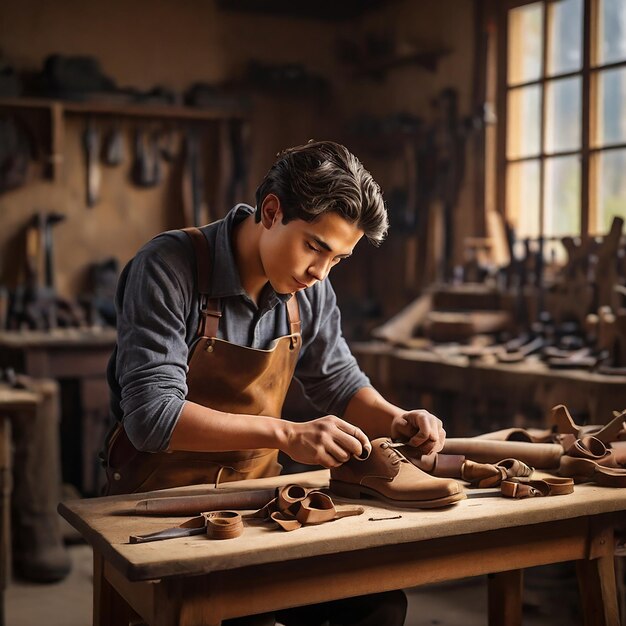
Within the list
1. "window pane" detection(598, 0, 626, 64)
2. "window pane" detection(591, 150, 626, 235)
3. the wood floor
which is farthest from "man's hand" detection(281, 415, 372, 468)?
"window pane" detection(598, 0, 626, 64)

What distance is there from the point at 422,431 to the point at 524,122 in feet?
13.7

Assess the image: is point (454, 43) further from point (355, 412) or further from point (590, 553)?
point (590, 553)

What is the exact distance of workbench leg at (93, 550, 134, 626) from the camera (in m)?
2.46

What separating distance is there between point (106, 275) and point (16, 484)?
237 cm

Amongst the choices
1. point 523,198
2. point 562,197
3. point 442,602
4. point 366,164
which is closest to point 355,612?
point 442,602

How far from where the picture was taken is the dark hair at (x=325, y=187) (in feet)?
7.88

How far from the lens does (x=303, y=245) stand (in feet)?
8.07

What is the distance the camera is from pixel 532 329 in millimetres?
5277

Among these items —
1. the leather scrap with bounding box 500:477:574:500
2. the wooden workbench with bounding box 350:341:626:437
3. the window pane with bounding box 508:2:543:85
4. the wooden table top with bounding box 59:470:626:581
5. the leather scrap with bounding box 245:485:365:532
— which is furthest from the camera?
the window pane with bounding box 508:2:543:85

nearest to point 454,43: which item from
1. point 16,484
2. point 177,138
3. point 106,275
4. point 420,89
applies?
point 420,89

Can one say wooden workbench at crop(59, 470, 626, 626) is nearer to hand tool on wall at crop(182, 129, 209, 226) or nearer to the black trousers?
the black trousers

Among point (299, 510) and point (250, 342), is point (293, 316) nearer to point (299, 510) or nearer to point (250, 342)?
point (250, 342)

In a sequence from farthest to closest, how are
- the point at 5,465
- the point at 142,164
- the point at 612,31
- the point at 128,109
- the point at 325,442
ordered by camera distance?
the point at 142,164, the point at 128,109, the point at 612,31, the point at 5,465, the point at 325,442

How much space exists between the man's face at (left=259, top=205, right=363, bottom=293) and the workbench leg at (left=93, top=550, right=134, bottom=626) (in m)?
0.85
